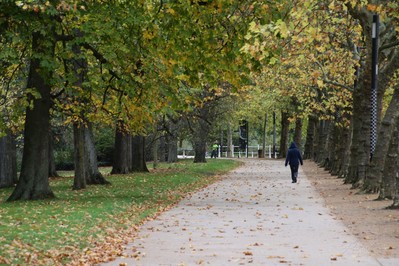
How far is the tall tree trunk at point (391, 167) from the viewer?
2133 centimetres

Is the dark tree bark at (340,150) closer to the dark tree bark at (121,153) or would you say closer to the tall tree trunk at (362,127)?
the tall tree trunk at (362,127)

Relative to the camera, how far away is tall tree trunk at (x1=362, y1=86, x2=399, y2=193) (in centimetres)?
2398

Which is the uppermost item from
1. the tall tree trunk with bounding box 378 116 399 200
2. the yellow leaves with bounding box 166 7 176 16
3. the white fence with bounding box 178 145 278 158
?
the yellow leaves with bounding box 166 7 176 16

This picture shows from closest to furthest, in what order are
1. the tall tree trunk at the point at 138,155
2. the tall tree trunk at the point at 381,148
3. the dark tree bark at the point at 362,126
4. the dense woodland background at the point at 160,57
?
the dense woodland background at the point at 160,57 < the tall tree trunk at the point at 381,148 < the dark tree bark at the point at 362,126 < the tall tree trunk at the point at 138,155

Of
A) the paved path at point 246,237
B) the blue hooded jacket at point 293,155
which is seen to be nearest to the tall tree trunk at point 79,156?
the paved path at point 246,237

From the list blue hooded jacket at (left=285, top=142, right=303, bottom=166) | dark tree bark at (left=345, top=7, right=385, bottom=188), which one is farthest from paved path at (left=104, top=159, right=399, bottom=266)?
blue hooded jacket at (left=285, top=142, right=303, bottom=166)

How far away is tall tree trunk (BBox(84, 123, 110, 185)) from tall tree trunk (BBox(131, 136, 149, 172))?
10.1m

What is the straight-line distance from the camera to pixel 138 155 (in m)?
44.7

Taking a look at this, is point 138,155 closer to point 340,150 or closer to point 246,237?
point 340,150

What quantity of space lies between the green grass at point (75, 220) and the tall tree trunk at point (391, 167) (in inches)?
245

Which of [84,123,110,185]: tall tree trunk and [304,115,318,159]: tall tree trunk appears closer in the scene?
[84,123,110,185]: tall tree trunk

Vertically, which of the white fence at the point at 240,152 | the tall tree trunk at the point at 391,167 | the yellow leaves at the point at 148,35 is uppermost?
the yellow leaves at the point at 148,35

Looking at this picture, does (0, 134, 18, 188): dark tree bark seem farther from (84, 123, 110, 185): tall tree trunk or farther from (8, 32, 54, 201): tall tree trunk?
(8, 32, 54, 201): tall tree trunk

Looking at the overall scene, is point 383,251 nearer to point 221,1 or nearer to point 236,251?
point 236,251
